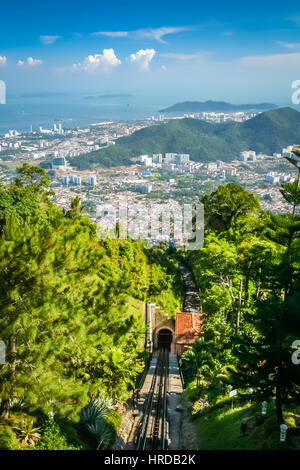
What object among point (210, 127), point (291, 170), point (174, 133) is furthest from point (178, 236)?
point (210, 127)

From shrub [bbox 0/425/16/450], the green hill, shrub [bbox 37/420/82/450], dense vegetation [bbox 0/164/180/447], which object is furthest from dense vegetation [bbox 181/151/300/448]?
the green hill

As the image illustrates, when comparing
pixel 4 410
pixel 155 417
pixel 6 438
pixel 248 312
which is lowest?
pixel 155 417

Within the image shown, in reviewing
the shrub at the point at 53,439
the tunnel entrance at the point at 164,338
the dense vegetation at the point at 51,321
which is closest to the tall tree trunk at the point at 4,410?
the dense vegetation at the point at 51,321

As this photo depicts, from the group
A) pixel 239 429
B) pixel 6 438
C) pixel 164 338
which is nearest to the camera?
pixel 6 438

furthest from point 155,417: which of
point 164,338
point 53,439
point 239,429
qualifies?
point 164,338

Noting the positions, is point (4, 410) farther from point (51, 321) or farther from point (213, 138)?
point (213, 138)

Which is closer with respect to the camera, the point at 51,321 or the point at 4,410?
the point at 51,321

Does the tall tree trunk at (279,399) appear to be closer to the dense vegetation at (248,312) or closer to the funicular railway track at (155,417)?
the dense vegetation at (248,312)
